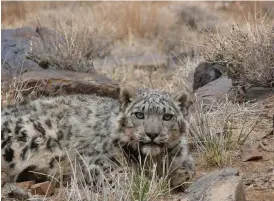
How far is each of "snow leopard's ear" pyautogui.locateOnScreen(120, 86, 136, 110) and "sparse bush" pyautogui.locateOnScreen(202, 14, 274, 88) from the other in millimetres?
2811

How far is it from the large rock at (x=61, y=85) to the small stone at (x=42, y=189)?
2885 millimetres

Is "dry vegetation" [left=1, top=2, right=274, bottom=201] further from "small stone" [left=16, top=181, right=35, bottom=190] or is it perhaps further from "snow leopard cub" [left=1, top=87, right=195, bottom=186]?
"small stone" [left=16, top=181, right=35, bottom=190]

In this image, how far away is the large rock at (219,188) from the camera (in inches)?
211

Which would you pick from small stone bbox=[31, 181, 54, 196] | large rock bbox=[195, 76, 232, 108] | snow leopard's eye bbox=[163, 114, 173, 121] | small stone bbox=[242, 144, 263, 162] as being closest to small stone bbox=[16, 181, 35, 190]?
small stone bbox=[31, 181, 54, 196]

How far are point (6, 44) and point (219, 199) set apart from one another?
6.55m

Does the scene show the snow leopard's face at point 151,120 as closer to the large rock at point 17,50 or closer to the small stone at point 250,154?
the small stone at point 250,154

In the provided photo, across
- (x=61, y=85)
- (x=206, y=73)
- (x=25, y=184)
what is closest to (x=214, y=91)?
(x=206, y=73)

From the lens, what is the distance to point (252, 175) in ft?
22.1

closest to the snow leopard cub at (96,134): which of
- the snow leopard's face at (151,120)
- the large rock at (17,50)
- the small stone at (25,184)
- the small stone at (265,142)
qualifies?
the snow leopard's face at (151,120)

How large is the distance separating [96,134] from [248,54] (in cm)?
295

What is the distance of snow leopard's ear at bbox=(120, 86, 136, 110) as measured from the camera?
648cm

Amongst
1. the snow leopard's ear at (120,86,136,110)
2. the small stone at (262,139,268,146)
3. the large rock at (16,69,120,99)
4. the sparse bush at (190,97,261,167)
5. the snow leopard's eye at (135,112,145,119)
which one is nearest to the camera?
the snow leopard's eye at (135,112,145,119)

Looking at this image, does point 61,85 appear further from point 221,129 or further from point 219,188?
point 219,188

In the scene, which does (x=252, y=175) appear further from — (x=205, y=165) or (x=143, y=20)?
(x=143, y=20)
